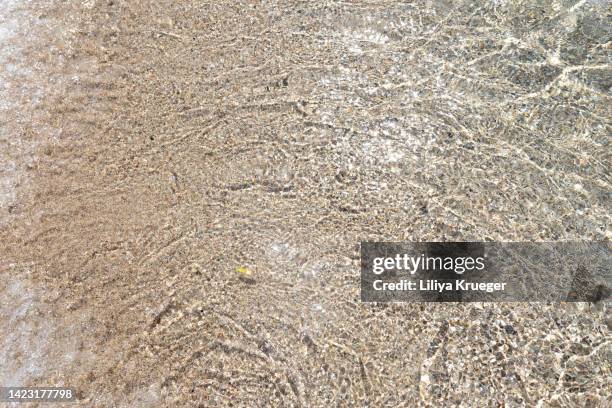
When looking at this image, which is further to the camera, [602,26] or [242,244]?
[602,26]

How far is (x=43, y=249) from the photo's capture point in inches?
135

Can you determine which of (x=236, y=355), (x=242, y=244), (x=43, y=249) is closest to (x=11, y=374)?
(x=43, y=249)

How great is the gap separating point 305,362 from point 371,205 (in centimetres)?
117

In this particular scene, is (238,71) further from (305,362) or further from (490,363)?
(490,363)

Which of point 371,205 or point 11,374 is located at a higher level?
point 371,205

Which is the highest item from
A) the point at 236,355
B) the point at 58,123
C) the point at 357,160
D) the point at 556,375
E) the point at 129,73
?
the point at 129,73

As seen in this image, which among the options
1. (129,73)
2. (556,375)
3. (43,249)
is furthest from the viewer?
(129,73)

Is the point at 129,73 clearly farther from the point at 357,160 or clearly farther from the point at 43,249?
the point at 357,160

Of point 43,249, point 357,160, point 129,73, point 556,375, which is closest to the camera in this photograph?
point 556,375

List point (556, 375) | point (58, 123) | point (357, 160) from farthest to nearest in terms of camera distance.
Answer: point (58, 123), point (357, 160), point (556, 375)

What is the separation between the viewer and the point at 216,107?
406cm

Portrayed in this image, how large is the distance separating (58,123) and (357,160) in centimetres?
238

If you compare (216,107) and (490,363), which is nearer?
(490,363)

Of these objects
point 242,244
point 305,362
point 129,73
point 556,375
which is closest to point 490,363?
point 556,375
